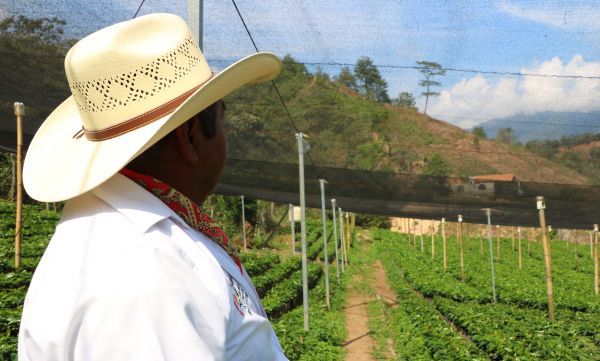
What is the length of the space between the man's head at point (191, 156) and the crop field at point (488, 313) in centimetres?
736

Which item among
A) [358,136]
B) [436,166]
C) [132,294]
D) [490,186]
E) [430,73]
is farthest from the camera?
[490,186]

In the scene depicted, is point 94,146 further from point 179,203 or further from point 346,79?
point 346,79

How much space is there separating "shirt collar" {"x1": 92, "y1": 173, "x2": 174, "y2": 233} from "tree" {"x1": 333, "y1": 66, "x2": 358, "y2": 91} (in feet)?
17.9

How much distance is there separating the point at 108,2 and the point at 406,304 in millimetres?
9487

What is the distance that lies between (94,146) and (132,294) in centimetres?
45

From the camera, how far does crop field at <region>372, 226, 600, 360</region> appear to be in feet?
29.9

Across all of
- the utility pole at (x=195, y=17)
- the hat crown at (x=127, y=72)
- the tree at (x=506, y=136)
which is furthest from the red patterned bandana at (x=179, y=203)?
the tree at (x=506, y=136)

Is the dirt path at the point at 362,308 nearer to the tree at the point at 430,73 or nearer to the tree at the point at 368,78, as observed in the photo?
the tree at the point at 368,78

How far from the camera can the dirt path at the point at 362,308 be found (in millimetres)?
10242

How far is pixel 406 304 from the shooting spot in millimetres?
13570

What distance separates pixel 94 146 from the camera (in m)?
1.46

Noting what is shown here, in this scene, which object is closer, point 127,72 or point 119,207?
point 119,207

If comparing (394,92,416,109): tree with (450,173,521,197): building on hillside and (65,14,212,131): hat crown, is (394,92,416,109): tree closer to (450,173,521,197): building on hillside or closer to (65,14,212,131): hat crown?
(450,173,521,197): building on hillside

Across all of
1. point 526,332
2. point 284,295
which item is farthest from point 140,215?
point 284,295
